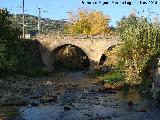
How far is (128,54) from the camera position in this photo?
54.6 m

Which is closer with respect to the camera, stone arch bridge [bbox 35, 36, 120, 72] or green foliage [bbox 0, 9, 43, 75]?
green foliage [bbox 0, 9, 43, 75]

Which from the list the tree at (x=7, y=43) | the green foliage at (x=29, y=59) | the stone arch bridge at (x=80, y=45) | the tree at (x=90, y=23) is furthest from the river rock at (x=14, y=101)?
the tree at (x=90, y=23)

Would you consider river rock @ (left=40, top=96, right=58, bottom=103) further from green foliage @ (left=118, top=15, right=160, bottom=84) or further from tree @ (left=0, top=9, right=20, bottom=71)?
tree @ (left=0, top=9, right=20, bottom=71)

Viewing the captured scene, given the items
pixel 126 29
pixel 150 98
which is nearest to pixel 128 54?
pixel 126 29

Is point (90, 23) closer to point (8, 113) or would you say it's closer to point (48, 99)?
point (48, 99)

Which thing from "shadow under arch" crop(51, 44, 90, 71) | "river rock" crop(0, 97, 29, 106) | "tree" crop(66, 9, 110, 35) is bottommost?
"river rock" crop(0, 97, 29, 106)

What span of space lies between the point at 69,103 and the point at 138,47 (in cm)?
1404

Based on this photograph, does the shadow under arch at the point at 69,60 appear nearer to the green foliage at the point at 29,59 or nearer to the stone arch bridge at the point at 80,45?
the stone arch bridge at the point at 80,45

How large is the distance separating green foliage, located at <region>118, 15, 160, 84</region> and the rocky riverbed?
10.8ft

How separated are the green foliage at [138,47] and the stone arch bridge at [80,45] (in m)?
21.2

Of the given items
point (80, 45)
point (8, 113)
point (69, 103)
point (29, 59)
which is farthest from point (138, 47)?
point (29, 59)

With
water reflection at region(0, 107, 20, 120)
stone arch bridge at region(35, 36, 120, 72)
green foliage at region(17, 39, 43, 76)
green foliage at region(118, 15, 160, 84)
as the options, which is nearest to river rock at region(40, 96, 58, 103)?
water reflection at region(0, 107, 20, 120)

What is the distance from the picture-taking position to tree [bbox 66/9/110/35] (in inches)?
3802

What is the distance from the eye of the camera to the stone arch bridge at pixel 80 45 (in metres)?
76.9
